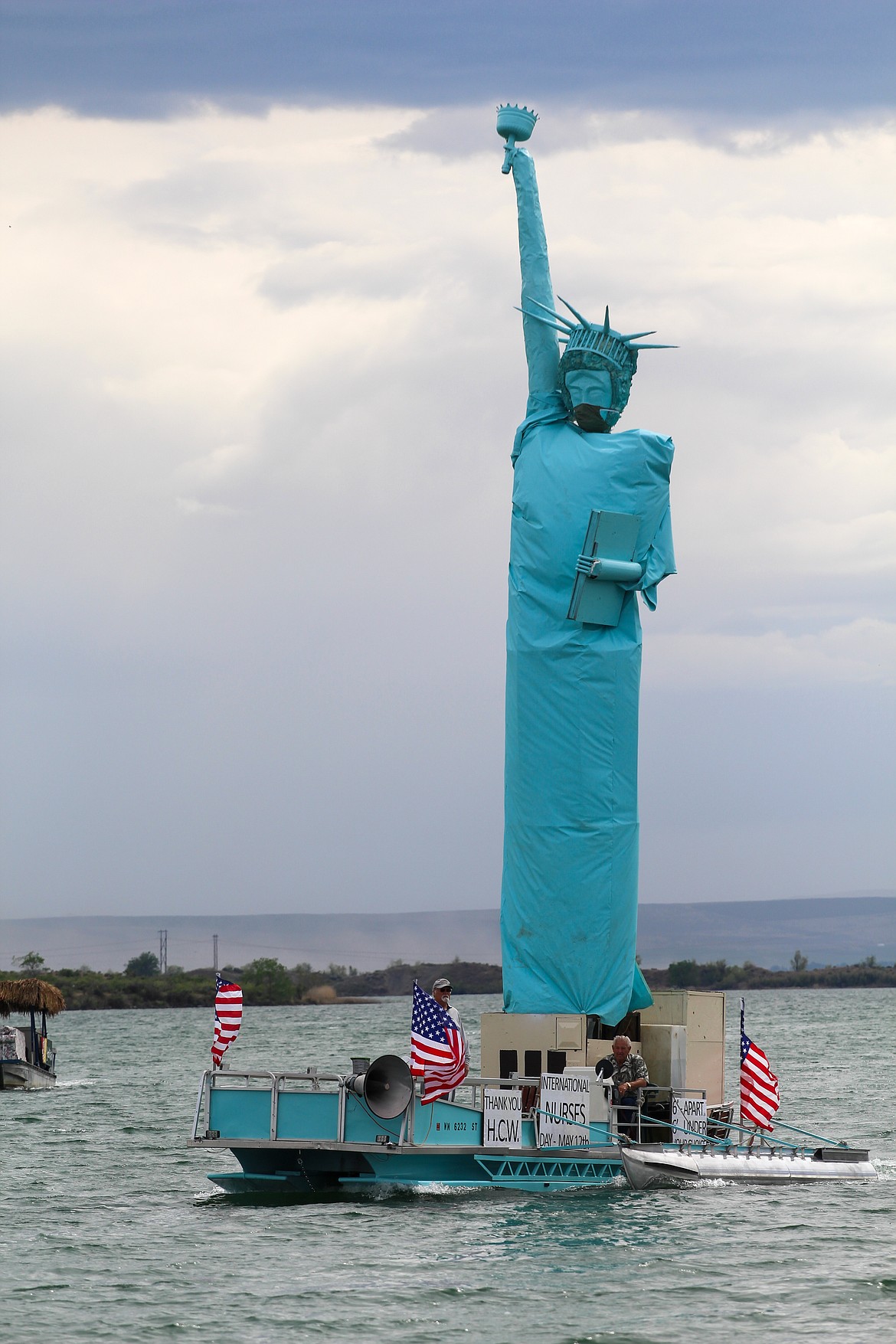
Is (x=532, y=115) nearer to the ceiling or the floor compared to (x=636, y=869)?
nearer to the ceiling

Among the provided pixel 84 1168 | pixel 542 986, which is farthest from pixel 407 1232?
pixel 84 1168

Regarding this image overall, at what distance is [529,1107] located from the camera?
23172 millimetres

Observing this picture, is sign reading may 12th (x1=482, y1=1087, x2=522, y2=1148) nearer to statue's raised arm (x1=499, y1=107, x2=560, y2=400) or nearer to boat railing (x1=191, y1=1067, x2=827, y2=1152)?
boat railing (x1=191, y1=1067, x2=827, y2=1152)

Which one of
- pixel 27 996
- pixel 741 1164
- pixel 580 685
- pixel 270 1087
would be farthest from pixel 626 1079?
pixel 27 996

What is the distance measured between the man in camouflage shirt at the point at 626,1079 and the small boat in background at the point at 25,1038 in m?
26.7

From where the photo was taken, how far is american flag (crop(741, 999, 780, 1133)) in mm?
24156

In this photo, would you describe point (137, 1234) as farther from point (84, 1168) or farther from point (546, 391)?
point (546, 391)

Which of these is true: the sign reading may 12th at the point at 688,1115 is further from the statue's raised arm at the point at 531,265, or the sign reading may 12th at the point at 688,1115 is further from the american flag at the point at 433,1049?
the statue's raised arm at the point at 531,265

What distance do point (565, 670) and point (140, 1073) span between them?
38.4 meters

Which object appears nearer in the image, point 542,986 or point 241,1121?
point 241,1121

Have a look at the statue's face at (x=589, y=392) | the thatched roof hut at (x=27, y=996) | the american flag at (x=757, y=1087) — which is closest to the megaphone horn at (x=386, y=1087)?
the american flag at (x=757, y=1087)

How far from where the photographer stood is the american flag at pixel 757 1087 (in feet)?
79.3

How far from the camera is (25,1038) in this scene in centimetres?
5003

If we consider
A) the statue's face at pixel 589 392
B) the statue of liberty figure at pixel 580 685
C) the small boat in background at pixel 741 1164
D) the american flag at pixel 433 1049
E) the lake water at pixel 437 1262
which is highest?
the statue's face at pixel 589 392
